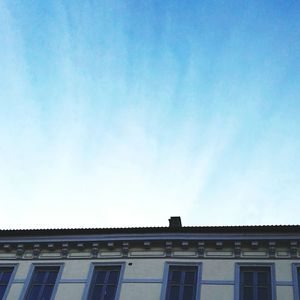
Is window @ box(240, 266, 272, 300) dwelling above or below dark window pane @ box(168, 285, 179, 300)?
above

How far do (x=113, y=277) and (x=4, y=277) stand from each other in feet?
14.1

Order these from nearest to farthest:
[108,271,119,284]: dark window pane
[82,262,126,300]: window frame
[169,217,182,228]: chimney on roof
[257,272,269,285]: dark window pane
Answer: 1. [257,272,269,285]: dark window pane
2. [82,262,126,300]: window frame
3. [108,271,119,284]: dark window pane
4. [169,217,182,228]: chimney on roof

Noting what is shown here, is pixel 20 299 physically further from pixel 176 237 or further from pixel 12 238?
pixel 176 237

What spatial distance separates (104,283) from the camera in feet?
51.9

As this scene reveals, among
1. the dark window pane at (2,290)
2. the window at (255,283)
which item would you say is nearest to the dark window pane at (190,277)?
the window at (255,283)

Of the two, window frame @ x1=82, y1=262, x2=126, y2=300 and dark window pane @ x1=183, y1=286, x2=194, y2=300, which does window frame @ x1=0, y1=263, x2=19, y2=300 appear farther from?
dark window pane @ x1=183, y1=286, x2=194, y2=300

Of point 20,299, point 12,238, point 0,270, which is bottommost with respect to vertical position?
point 20,299

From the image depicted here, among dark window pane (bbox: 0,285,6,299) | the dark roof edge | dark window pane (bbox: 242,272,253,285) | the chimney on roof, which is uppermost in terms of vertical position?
the chimney on roof

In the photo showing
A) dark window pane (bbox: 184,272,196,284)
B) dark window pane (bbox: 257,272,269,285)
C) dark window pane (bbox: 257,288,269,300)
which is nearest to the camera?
dark window pane (bbox: 257,288,269,300)

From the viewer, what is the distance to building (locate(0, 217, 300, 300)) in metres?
14.8

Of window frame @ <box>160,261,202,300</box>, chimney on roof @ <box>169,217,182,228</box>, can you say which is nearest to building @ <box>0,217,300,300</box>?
window frame @ <box>160,261,202,300</box>

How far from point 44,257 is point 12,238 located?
1618 millimetres

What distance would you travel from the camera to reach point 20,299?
15750 millimetres

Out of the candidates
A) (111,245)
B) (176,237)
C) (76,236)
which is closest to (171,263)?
(176,237)
